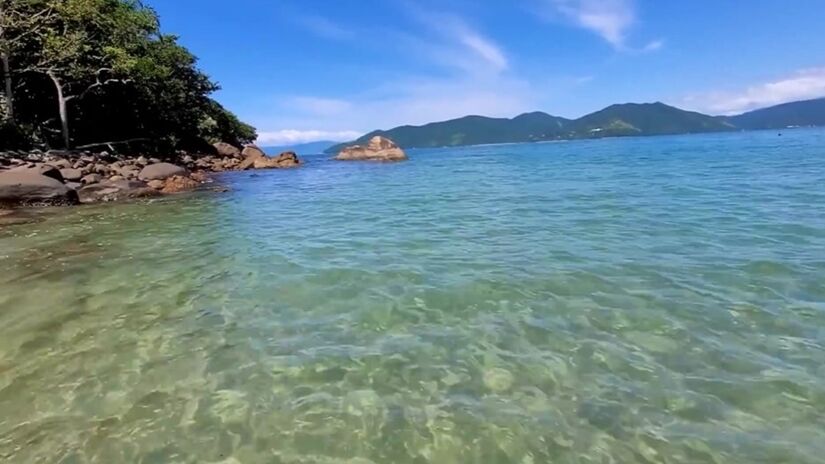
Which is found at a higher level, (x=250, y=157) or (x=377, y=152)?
(x=250, y=157)

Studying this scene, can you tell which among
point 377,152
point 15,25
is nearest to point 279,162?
point 377,152

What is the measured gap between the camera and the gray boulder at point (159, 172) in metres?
26.8

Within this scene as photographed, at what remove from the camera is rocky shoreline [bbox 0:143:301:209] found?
1859 centimetres

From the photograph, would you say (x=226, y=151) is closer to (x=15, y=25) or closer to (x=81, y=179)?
(x=15, y=25)

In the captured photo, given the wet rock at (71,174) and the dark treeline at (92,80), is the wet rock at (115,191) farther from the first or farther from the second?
the dark treeline at (92,80)

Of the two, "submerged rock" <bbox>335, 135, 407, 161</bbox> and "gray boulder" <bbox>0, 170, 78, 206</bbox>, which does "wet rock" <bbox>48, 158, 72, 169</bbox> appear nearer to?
"gray boulder" <bbox>0, 170, 78, 206</bbox>

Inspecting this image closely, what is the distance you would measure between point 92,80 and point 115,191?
17.8 m

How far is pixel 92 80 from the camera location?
114 feet

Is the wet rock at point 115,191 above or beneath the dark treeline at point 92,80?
beneath

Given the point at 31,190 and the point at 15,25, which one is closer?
the point at 31,190

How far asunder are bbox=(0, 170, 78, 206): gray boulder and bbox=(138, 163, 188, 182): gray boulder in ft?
22.5

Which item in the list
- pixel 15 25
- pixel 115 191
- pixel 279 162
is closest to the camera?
pixel 115 191

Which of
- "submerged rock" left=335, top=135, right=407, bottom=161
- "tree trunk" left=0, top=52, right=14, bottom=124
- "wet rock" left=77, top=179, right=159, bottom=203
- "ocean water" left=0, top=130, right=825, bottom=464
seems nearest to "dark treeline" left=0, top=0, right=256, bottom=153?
"tree trunk" left=0, top=52, right=14, bottom=124

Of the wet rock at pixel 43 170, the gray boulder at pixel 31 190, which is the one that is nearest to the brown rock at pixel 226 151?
the wet rock at pixel 43 170
